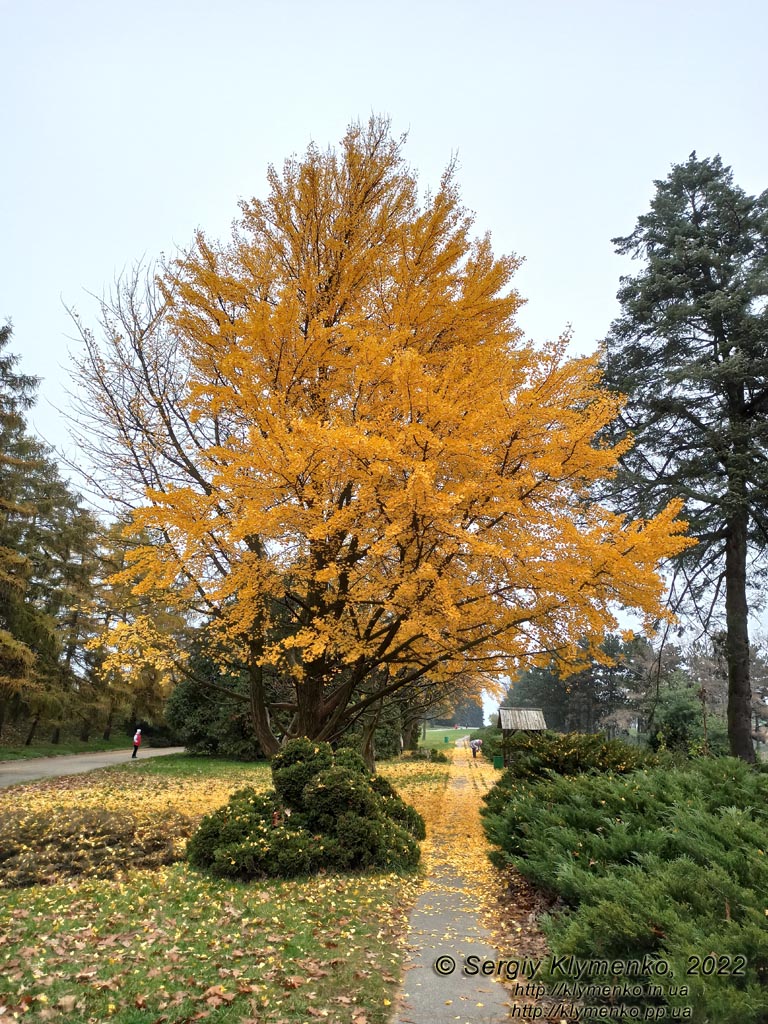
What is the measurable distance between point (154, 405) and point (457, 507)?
4508 mm

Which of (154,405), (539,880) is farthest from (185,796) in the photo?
(539,880)

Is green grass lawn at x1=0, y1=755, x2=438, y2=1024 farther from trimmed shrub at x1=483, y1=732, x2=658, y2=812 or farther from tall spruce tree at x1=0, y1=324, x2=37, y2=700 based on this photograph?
tall spruce tree at x1=0, y1=324, x2=37, y2=700

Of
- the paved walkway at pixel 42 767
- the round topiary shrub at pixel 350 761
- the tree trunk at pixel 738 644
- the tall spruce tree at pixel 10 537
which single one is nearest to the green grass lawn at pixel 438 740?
the paved walkway at pixel 42 767

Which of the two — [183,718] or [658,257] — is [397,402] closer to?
[658,257]

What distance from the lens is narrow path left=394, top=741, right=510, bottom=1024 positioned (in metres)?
3.28

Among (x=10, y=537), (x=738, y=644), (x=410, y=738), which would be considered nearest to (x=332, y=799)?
(x=738, y=644)

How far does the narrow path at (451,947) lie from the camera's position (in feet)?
10.8

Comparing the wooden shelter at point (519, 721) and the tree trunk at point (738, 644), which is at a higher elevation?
the tree trunk at point (738, 644)

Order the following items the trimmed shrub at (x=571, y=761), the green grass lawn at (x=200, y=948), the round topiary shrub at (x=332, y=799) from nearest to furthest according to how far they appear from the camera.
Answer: the green grass lawn at (x=200, y=948)
the round topiary shrub at (x=332, y=799)
the trimmed shrub at (x=571, y=761)

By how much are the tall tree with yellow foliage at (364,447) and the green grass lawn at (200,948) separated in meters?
2.23

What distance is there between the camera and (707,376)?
1207 centimetres

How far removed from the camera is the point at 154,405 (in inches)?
305

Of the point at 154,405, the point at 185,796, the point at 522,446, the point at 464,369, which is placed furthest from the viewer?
the point at 185,796

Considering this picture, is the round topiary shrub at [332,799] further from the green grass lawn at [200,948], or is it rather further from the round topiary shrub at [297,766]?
the green grass lawn at [200,948]
